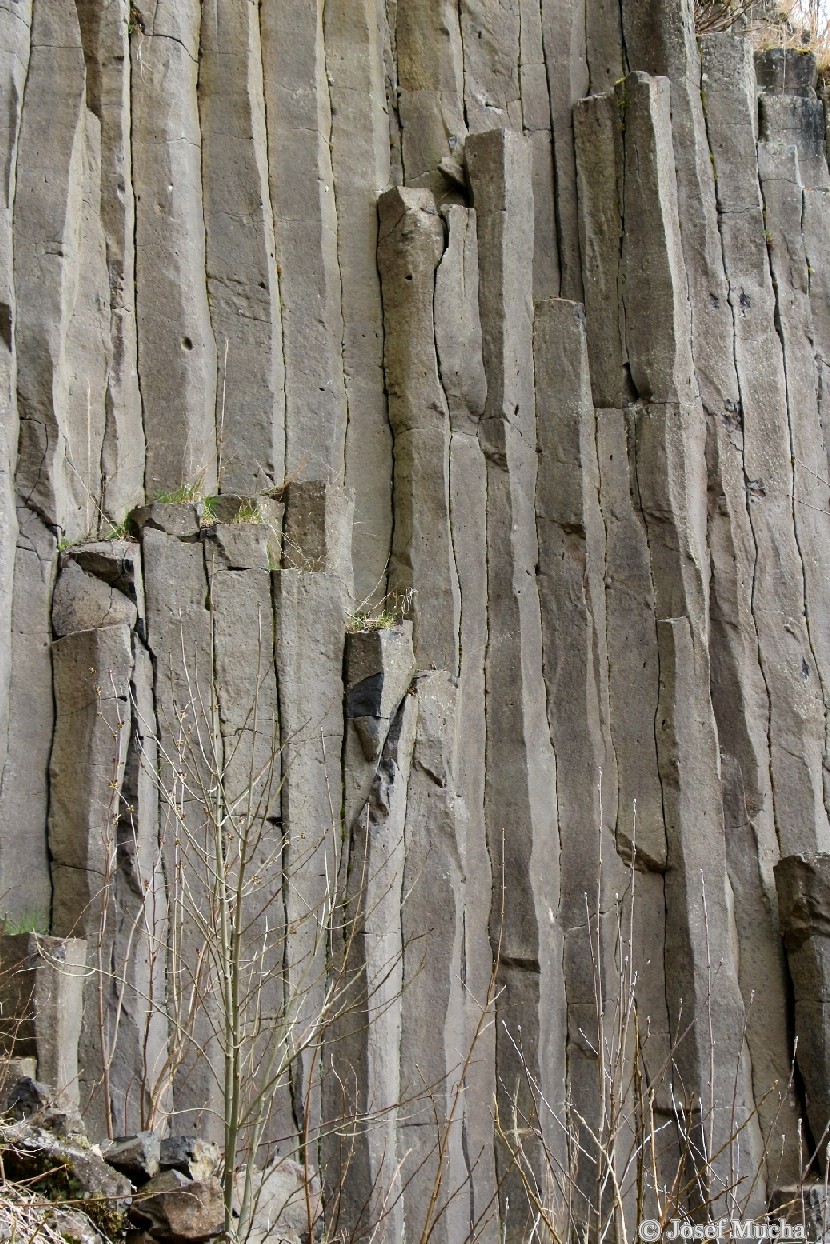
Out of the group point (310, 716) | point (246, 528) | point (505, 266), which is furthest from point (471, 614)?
point (505, 266)

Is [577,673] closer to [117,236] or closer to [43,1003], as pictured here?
[117,236]

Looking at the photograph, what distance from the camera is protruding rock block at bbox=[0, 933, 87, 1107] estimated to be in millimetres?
7938

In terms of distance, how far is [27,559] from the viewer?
907cm

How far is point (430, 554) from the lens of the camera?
1098cm

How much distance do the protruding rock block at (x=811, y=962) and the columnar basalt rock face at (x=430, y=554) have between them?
0.14 ft

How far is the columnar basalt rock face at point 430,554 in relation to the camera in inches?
351

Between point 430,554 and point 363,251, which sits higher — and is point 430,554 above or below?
below

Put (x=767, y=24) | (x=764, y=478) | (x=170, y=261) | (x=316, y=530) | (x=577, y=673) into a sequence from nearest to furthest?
(x=316, y=530) → (x=170, y=261) → (x=577, y=673) → (x=764, y=478) → (x=767, y=24)

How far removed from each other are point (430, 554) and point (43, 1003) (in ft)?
14.7

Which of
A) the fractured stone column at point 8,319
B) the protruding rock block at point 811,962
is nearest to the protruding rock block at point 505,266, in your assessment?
the fractured stone column at point 8,319

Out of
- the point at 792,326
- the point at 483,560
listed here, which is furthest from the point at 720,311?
the point at 483,560

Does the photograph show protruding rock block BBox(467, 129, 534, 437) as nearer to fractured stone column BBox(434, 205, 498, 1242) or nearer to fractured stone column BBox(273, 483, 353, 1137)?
fractured stone column BBox(434, 205, 498, 1242)

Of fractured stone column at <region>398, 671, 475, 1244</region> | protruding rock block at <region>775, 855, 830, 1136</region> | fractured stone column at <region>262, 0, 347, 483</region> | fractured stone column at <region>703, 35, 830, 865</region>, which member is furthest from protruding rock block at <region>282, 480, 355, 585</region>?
protruding rock block at <region>775, 855, 830, 1136</region>

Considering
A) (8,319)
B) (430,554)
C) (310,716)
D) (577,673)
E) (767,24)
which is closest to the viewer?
(8,319)
